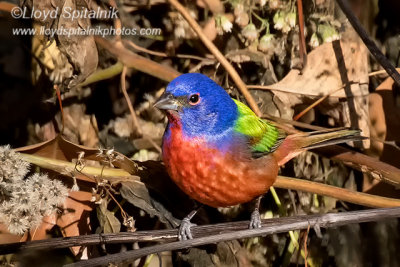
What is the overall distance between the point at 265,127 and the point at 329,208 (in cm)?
92

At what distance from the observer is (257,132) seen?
3.39 m

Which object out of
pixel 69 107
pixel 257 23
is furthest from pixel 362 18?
pixel 69 107

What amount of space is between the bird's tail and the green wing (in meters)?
0.05

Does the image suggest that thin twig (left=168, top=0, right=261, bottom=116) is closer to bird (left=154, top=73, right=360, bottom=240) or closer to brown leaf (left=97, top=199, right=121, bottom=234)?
bird (left=154, top=73, right=360, bottom=240)

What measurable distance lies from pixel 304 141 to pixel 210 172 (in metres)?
0.72

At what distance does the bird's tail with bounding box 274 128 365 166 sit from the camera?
352 cm

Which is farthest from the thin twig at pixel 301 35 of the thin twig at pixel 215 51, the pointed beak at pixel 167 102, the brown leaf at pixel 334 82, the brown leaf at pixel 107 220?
the brown leaf at pixel 107 220

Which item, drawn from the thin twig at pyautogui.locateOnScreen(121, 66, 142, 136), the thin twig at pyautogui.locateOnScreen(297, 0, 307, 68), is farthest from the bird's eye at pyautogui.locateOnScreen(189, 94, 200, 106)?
the thin twig at pyautogui.locateOnScreen(297, 0, 307, 68)

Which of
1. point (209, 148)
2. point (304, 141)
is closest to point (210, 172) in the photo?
point (209, 148)

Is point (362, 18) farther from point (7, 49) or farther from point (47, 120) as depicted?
point (7, 49)

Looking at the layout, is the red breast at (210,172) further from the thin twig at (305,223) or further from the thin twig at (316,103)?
the thin twig at (316,103)

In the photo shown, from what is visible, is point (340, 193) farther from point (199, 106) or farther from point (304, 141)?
point (199, 106)

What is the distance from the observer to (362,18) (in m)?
4.05

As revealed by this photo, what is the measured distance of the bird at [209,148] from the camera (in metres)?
3.16
